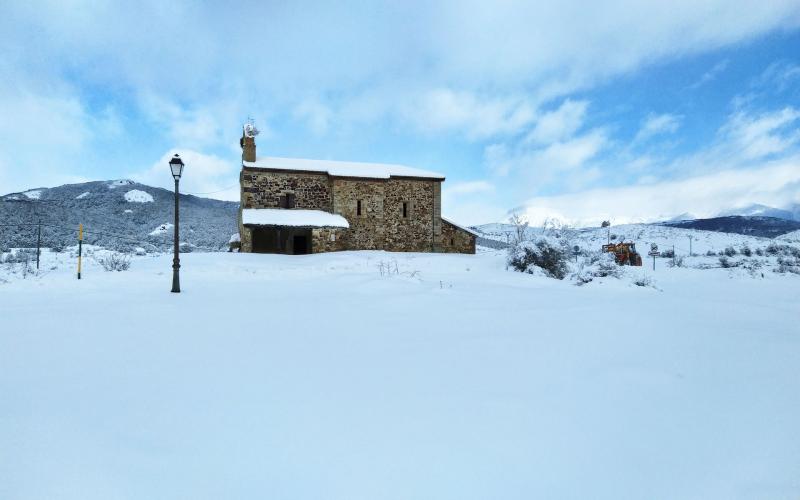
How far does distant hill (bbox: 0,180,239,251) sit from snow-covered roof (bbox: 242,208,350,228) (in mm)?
13148

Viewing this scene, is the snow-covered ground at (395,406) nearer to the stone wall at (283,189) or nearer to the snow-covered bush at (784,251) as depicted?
the stone wall at (283,189)

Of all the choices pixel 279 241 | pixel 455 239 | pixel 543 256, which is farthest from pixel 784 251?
pixel 279 241

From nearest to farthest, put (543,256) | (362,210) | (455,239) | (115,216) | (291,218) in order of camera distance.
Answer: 1. (543,256)
2. (291,218)
3. (362,210)
4. (455,239)
5. (115,216)

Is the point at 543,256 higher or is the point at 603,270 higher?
the point at 543,256

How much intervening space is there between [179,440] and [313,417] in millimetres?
720

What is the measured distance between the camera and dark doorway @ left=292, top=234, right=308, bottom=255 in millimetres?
24594

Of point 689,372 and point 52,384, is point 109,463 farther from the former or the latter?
point 689,372

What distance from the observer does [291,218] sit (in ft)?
70.4

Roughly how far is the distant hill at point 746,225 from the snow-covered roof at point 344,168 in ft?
211

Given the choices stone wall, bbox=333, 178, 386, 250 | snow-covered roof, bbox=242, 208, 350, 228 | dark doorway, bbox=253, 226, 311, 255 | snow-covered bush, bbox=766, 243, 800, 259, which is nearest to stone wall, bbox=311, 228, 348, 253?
snow-covered roof, bbox=242, 208, 350, 228

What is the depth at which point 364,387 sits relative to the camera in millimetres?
2994

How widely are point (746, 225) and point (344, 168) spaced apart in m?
82.5

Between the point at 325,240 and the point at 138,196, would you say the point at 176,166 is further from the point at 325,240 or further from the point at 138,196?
the point at 138,196

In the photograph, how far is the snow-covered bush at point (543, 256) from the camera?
14.8 meters
